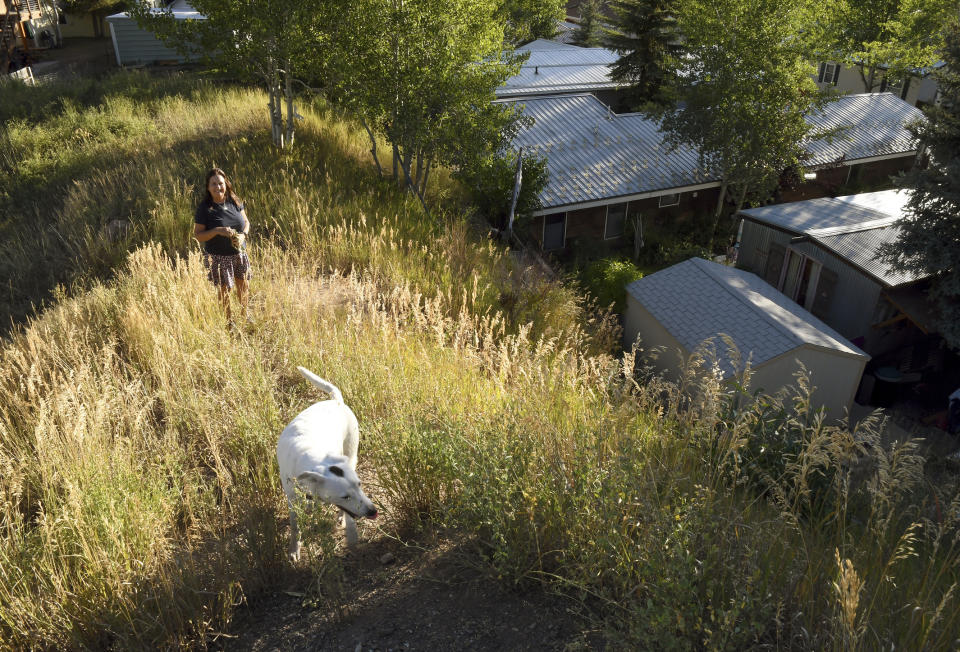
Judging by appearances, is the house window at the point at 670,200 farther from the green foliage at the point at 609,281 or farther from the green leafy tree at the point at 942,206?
the green leafy tree at the point at 942,206

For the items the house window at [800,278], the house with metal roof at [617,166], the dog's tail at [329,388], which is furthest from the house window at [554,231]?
the dog's tail at [329,388]

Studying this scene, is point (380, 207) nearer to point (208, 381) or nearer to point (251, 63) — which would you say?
point (251, 63)

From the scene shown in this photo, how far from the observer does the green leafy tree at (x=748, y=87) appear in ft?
56.7

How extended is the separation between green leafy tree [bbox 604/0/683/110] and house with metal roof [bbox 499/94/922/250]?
3636mm

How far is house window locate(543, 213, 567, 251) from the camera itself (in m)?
18.4

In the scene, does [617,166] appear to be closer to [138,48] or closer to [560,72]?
[560,72]

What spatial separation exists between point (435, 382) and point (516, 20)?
1498 inches

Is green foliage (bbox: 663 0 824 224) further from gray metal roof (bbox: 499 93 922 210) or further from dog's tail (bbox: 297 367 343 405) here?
dog's tail (bbox: 297 367 343 405)

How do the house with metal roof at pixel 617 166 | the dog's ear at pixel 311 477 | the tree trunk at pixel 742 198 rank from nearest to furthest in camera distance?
the dog's ear at pixel 311 477 < the house with metal roof at pixel 617 166 < the tree trunk at pixel 742 198

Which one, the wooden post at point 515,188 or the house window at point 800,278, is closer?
the wooden post at point 515,188

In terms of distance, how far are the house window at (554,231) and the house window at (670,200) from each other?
3.98 m

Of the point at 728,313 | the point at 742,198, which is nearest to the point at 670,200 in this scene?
the point at 742,198

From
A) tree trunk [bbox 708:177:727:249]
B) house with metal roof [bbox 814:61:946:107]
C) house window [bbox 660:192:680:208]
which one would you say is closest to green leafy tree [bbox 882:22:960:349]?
tree trunk [bbox 708:177:727:249]

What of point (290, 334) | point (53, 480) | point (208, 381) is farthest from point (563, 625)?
point (290, 334)
